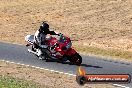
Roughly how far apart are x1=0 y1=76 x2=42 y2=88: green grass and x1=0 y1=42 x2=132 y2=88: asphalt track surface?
3.22 meters

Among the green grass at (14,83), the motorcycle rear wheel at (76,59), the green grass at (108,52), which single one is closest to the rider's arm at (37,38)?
the motorcycle rear wheel at (76,59)

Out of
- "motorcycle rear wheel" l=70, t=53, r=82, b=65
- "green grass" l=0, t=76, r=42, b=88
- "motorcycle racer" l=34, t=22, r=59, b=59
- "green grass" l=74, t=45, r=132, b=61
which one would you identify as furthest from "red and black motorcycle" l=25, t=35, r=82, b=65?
"green grass" l=0, t=76, r=42, b=88

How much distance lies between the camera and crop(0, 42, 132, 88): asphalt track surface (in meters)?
20.6

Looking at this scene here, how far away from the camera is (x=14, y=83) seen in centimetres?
1677

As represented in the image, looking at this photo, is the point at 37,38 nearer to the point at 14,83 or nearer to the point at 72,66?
the point at 72,66

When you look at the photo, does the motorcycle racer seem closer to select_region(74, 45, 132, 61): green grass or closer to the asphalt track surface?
the asphalt track surface

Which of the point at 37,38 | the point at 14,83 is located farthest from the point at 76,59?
the point at 14,83

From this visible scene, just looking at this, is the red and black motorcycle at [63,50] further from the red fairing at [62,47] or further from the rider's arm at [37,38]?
the rider's arm at [37,38]

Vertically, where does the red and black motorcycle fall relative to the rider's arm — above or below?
below

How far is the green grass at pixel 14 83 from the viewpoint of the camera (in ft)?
53.2

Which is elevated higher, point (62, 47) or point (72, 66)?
point (62, 47)

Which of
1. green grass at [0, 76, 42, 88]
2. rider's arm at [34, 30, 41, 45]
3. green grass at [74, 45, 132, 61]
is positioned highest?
rider's arm at [34, 30, 41, 45]

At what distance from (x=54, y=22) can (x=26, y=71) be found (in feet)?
56.2

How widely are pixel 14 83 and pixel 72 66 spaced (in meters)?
4.99
